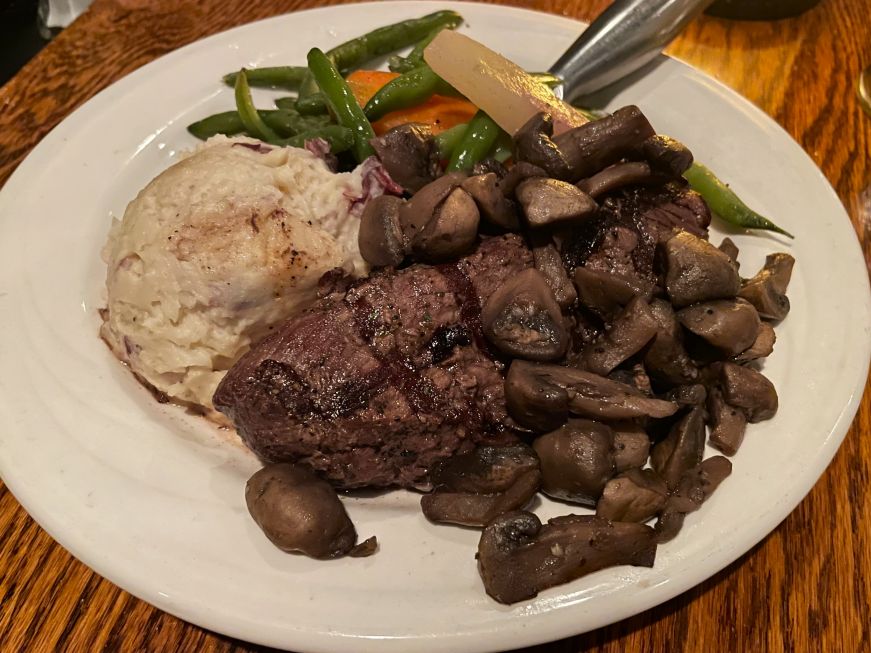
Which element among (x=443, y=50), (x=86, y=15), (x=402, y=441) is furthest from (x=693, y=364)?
(x=86, y=15)

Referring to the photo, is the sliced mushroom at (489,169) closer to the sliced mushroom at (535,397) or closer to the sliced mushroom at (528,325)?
the sliced mushroom at (528,325)

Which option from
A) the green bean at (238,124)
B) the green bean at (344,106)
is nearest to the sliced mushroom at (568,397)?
the green bean at (344,106)

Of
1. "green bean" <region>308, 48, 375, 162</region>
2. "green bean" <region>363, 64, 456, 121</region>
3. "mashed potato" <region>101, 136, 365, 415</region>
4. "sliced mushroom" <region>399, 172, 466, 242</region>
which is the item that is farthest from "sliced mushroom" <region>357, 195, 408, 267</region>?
"green bean" <region>363, 64, 456, 121</region>

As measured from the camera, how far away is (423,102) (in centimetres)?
378

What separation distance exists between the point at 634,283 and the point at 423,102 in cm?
185

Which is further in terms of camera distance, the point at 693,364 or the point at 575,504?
the point at 693,364

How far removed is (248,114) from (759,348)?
282cm

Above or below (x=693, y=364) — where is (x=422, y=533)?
below

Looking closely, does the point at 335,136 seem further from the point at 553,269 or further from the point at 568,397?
the point at 568,397

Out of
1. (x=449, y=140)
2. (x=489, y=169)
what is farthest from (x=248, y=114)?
(x=489, y=169)

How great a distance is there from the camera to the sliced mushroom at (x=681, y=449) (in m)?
2.36

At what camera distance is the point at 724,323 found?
2449 mm

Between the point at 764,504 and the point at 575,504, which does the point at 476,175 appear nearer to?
the point at 575,504

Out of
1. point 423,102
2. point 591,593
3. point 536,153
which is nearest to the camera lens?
point 591,593
